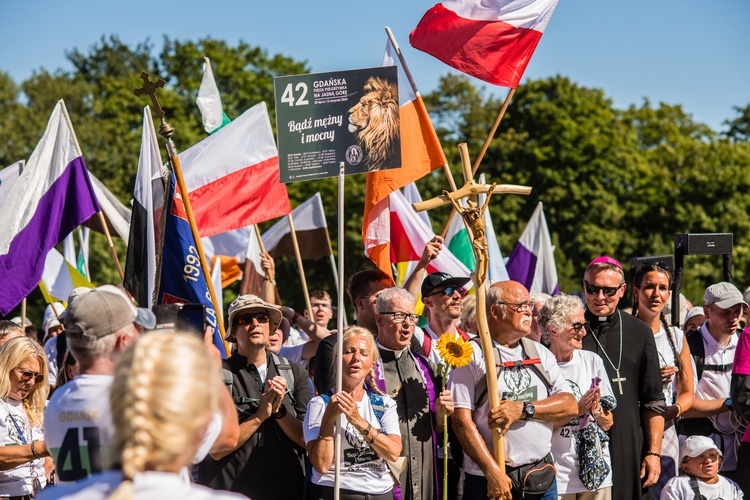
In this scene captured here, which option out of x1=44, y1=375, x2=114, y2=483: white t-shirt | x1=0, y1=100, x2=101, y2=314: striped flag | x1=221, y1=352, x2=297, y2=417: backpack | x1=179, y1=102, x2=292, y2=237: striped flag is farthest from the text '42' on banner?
x1=44, y1=375, x2=114, y2=483: white t-shirt

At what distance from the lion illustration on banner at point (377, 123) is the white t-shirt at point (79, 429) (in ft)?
11.9

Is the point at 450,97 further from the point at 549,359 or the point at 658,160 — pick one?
the point at 549,359

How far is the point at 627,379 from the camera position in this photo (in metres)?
6.50

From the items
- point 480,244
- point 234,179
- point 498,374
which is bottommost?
point 498,374

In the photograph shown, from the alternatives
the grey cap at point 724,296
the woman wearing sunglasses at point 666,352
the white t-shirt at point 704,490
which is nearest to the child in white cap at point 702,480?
the white t-shirt at point 704,490

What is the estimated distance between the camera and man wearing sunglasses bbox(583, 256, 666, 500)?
Result: 6387 mm

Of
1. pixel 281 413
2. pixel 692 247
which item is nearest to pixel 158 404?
pixel 281 413

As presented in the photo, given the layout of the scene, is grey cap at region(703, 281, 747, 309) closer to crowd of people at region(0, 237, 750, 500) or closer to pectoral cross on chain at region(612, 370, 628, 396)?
crowd of people at region(0, 237, 750, 500)

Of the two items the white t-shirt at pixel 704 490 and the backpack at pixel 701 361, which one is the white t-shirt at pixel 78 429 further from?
the backpack at pixel 701 361

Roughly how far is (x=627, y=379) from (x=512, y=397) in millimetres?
1212

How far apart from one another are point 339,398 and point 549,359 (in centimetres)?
144

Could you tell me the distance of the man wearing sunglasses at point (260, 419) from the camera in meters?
5.55

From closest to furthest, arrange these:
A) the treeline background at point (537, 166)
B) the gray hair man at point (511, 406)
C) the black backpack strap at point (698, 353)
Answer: the gray hair man at point (511, 406) < the black backpack strap at point (698, 353) < the treeline background at point (537, 166)

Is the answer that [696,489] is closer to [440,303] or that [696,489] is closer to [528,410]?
[528,410]
